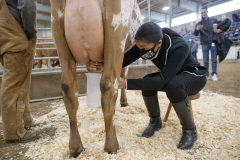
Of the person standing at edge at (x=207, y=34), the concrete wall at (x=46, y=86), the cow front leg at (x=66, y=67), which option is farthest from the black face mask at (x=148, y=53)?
the person standing at edge at (x=207, y=34)

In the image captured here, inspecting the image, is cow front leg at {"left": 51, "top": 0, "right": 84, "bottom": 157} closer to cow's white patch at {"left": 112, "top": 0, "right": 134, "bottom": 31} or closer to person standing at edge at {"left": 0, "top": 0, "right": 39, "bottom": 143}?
cow's white patch at {"left": 112, "top": 0, "right": 134, "bottom": 31}

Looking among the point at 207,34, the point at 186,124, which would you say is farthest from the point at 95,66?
the point at 207,34

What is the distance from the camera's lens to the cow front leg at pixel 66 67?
1.37 meters

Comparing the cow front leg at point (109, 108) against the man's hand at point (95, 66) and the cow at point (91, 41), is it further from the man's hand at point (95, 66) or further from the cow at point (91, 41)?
the man's hand at point (95, 66)

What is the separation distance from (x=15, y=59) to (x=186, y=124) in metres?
1.67

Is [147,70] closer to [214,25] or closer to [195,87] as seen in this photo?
[214,25]

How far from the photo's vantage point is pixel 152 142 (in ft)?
5.53

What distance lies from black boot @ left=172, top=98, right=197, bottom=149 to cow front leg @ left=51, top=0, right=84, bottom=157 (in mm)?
842

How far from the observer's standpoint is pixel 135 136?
1.80m

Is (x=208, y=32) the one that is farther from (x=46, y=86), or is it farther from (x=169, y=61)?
(x=46, y=86)

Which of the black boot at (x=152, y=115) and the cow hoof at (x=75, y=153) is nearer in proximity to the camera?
the cow hoof at (x=75, y=153)

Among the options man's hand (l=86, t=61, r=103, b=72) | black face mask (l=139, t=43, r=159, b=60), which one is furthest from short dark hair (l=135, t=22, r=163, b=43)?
man's hand (l=86, t=61, r=103, b=72)

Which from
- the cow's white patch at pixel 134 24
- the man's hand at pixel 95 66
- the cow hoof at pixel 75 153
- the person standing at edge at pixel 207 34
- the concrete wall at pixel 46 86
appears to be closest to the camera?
the cow hoof at pixel 75 153

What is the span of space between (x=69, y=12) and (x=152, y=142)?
1.26 m
